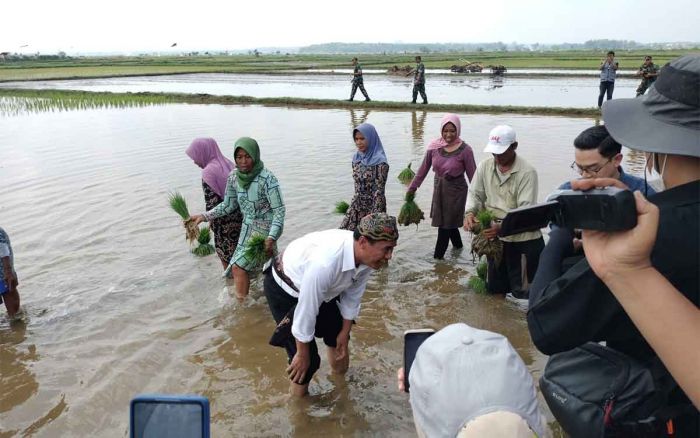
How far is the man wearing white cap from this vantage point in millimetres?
3908

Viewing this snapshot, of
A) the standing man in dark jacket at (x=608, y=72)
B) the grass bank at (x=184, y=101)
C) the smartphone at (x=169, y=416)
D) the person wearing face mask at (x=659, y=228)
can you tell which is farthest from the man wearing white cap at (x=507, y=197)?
the standing man in dark jacket at (x=608, y=72)

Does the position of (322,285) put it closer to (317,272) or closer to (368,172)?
(317,272)

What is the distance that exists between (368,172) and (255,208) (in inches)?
49.1

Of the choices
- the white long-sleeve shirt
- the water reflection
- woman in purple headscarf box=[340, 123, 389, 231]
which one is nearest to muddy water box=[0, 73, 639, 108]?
woman in purple headscarf box=[340, 123, 389, 231]

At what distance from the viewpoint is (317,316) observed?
3025 mm

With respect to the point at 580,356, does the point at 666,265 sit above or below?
above

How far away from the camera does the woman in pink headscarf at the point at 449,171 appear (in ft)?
16.2

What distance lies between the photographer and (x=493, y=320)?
423 centimetres

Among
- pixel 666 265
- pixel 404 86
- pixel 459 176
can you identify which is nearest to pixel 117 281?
pixel 459 176

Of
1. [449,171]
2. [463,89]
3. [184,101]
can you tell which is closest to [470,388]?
[449,171]

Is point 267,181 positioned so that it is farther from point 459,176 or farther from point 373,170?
point 459,176

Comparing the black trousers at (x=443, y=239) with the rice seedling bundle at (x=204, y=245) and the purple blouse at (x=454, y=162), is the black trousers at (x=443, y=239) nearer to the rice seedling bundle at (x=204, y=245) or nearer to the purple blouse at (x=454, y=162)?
the purple blouse at (x=454, y=162)

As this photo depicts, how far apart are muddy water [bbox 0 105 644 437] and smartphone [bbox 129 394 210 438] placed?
145 cm

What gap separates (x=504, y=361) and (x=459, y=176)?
12.7 feet
